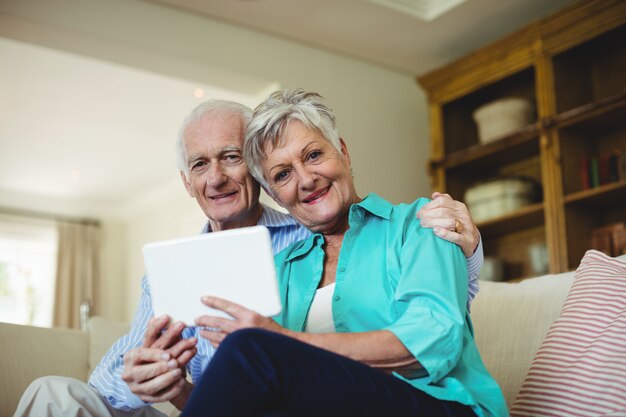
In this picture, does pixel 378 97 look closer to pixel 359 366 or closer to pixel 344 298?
pixel 344 298

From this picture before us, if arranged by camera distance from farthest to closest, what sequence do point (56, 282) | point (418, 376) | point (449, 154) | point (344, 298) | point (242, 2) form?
point (56, 282)
point (449, 154)
point (242, 2)
point (344, 298)
point (418, 376)

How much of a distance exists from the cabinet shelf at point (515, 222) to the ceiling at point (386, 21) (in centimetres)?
105

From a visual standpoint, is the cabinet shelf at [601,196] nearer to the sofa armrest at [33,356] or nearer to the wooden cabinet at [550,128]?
the wooden cabinet at [550,128]

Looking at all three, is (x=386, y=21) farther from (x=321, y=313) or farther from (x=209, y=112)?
(x=321, y=313)

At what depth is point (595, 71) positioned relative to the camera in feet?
13.7

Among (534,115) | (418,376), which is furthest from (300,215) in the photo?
(534,115)

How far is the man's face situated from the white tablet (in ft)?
2.02

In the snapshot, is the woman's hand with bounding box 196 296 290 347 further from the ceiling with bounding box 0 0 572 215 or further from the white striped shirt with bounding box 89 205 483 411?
the ceiling with bounding box 0 0 572 215

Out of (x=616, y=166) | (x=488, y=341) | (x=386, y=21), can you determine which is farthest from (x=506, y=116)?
(x=488, y=341)

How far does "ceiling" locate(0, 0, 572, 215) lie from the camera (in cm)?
416

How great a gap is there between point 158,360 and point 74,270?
285 inches

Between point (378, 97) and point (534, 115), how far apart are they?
3.21ft

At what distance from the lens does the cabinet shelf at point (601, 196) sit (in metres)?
3.67

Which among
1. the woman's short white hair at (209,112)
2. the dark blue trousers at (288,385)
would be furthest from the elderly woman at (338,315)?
the woman's short white hair at (209,112)
